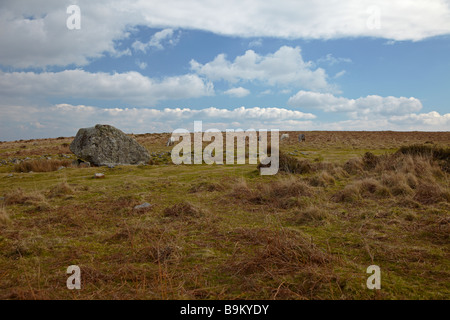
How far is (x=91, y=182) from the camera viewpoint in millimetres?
13141

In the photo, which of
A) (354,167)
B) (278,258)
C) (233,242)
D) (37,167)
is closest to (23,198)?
(233,242)

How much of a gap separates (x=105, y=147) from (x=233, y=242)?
52.3ft

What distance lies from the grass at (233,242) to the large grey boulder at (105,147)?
8.09m

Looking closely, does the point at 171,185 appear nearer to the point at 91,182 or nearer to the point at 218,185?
the point at 218,185

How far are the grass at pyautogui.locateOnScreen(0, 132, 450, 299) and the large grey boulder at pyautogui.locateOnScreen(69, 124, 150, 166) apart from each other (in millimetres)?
8091

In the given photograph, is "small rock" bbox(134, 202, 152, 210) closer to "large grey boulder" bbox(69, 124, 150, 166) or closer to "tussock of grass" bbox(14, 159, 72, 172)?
"large grey boulder" bbox(69, 124, 150, 166)

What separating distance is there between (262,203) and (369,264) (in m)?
4.54

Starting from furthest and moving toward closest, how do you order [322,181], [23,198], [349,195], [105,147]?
[105,147] < [322,181] < [23,198] < [349,195]

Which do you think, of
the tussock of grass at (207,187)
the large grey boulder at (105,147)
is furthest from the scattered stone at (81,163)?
the tussock of grass at (207,187)

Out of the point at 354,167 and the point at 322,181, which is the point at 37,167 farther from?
the point at 354,167

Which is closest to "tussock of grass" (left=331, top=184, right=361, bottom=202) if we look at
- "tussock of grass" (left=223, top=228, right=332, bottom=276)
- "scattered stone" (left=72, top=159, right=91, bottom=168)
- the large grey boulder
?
"tussock of grass" (left=223, top=228, right=332, bottom=276)

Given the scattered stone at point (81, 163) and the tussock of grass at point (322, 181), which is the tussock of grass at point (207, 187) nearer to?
the tussock of grass at point (322, 181)

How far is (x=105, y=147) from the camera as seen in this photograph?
1920 cm
